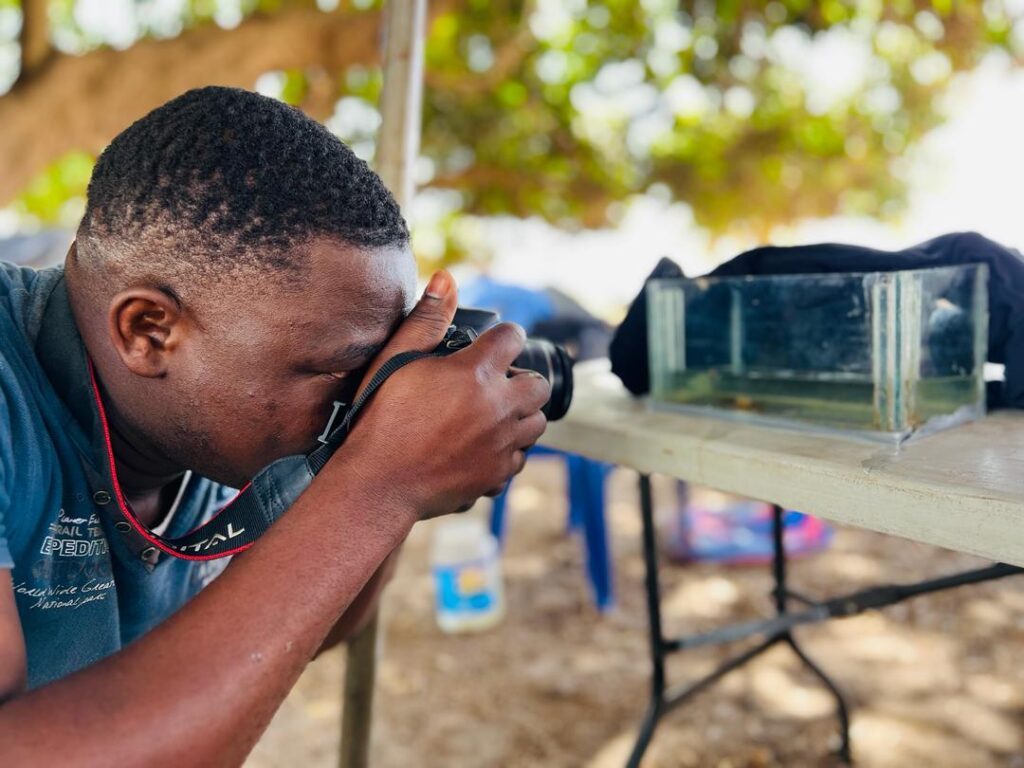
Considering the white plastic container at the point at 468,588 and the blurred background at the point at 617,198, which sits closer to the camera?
the blurred background at the point at 617,198

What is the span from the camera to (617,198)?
669 cm

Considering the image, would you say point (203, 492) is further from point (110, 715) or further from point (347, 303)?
point (110, 715)

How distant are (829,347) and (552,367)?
384mm

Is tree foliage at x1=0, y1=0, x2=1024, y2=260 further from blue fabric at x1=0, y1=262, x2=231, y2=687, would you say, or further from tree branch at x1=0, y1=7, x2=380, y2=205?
blue fabric at x1=0, y1=262, x2=231, y2=687

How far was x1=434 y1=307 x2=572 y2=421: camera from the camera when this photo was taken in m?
0.87

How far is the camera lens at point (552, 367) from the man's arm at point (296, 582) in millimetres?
81

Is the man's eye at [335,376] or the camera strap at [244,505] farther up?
the man's eye at [335,376]

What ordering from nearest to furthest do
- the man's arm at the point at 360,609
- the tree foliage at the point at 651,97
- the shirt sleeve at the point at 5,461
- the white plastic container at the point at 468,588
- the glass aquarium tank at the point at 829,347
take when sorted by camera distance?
the shirt sleeve at the point at 5,461 < the glass aquarium tank at the point at 829,347 < the man's arm at the point at 360,609 < the white plastic container at the point at 468,588 < the tree foliage at the point at 651,97

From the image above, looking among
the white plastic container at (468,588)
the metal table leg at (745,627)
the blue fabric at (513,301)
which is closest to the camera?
the metal table leg at (745,627)

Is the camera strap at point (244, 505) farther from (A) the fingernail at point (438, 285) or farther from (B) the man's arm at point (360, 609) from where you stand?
(B) the man's arm at point (360, 609)

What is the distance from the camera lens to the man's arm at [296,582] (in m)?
0.57

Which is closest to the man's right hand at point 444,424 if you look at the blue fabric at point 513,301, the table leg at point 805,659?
the table leg at point 805,659

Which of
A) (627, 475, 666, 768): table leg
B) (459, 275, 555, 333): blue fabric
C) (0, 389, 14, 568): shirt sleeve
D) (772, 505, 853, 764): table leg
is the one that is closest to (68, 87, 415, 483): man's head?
(0, 389, 14, 568): shirt sleeve

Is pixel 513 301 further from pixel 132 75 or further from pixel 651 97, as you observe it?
pixel 651 97
